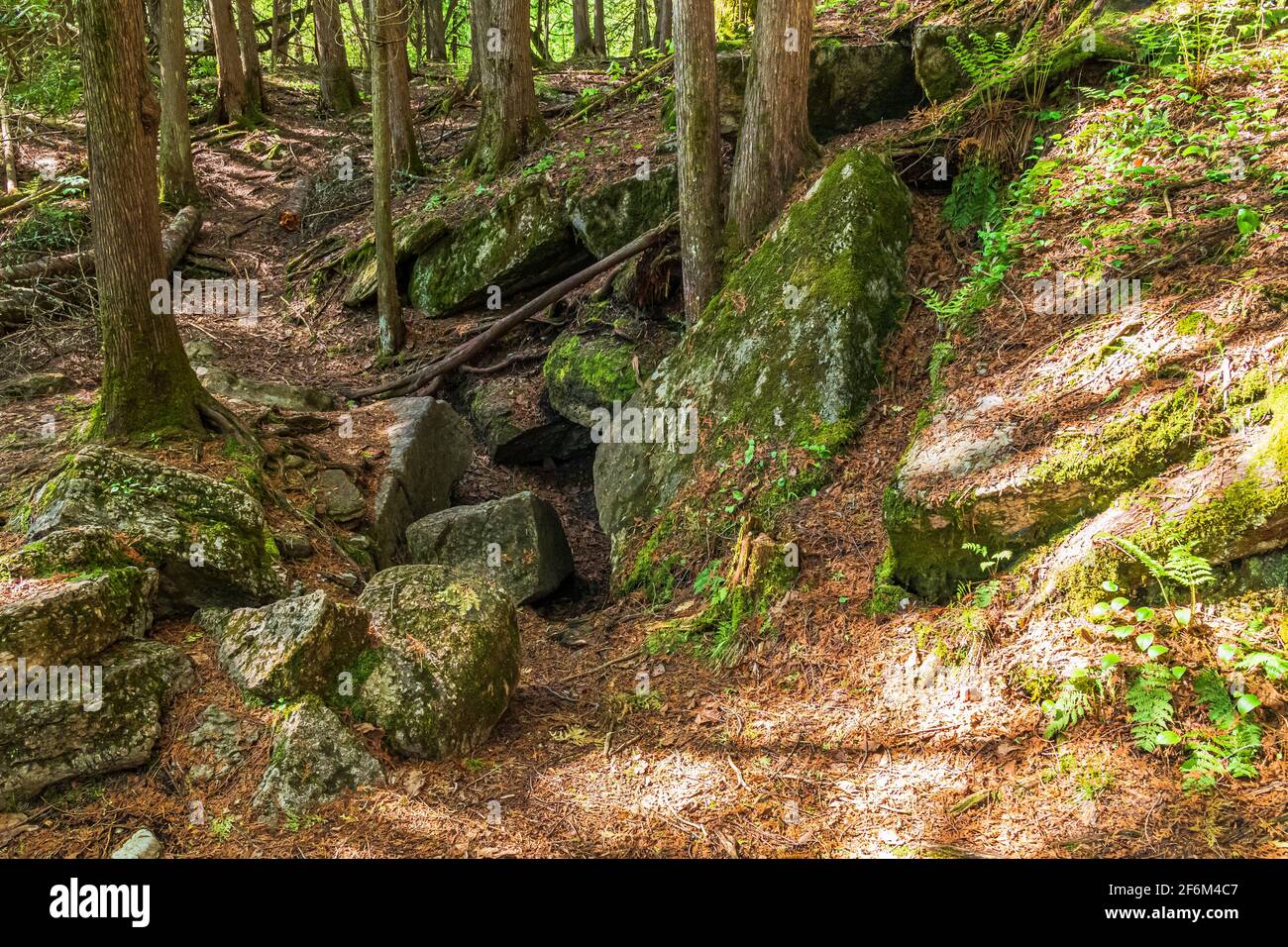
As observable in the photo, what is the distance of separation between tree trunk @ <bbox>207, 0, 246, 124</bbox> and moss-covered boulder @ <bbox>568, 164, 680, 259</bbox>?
9.73m

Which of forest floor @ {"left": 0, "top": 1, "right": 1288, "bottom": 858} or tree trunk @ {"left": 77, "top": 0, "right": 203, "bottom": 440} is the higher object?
tree trunk @ {"left": 77, "top": 0, "right": 203, "bottom": 440}

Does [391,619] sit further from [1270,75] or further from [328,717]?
[1270,75]

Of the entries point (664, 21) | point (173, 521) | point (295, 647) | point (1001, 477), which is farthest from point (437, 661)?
point (664, 21)

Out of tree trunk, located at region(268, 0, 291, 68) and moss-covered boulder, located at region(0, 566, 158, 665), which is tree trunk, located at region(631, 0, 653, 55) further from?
moss-covered boulder, located at region(0, 566, 158, 665)

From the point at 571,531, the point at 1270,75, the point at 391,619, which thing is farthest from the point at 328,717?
the point at 1270,75

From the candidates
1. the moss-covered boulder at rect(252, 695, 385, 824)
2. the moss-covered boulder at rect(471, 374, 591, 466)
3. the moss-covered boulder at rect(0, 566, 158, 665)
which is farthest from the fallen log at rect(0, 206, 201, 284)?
the moss-covered boulder at rect(252, 695, 385, 824)

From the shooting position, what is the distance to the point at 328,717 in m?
4.32

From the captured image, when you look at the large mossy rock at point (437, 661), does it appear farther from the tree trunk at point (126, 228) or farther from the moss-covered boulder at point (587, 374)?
the moss-covered boulder at point (587, 374)

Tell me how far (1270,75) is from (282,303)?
11.7 m

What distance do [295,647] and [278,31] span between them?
2338 cm

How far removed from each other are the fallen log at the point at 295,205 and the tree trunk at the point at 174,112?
4.39 feet

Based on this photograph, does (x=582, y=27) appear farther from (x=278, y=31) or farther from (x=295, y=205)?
(x=295, y=205)

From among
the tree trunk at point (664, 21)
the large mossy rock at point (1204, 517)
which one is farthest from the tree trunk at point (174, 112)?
the large mossy rock at point (1204, 517)

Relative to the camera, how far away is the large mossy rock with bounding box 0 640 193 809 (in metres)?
3.93
